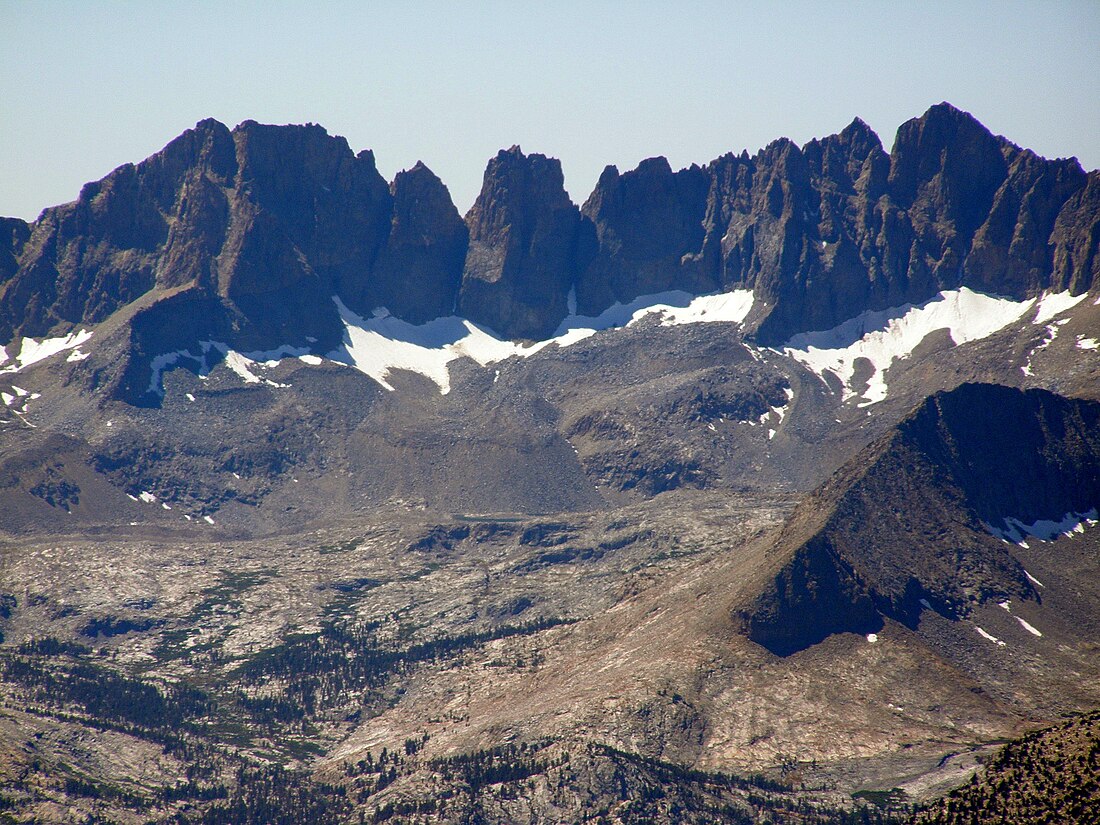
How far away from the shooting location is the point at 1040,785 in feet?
558

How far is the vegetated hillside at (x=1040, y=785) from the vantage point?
16562cm

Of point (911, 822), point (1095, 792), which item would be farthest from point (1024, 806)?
point (911, 822)

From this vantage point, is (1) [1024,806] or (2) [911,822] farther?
(2) [911,822]

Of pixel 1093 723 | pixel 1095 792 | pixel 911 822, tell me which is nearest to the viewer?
pixel 1095 792

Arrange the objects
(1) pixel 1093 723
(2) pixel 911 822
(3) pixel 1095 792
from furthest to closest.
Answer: (2) pixel 911 822 → (1) pixel 1093 723 → (3) pixel 1095 792

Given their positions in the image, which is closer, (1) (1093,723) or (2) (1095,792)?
(2) (1095,792)

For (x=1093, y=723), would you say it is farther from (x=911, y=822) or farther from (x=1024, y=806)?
(x=911, y=822)

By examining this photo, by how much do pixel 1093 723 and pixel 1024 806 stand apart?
42.7 ft

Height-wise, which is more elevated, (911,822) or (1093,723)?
(1093,723)

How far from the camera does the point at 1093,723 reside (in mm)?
175250

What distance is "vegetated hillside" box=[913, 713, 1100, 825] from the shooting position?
543 feet

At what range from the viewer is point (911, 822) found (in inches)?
7579

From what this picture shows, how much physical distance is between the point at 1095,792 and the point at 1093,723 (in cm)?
1231

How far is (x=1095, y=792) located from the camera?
164 meters
